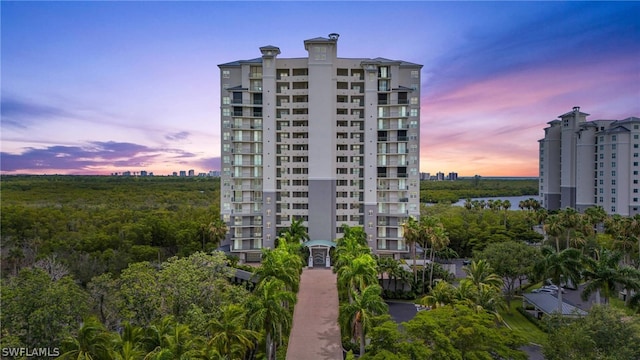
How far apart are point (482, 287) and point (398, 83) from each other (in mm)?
35668

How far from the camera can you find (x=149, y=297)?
27.7 metres

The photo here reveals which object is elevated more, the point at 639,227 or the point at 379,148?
the point at 379,148

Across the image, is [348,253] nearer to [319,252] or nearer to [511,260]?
[319,252]

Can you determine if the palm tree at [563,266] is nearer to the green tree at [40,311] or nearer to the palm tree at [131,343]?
the palm tree at [131,343]

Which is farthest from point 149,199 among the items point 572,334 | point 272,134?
point 572,334

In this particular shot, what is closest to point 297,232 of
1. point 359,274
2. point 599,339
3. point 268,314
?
point 359,274

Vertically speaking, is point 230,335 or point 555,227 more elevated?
point 555,227

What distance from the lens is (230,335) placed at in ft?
69.1

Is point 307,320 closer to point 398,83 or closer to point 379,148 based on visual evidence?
point 379,148

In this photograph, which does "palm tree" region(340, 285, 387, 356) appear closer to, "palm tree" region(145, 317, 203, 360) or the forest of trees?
the forest of trees

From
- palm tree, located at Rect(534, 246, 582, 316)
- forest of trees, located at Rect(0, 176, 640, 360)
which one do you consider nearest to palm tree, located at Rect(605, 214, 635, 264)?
forest of trees, located at Rect(0, 176, 640, 360)

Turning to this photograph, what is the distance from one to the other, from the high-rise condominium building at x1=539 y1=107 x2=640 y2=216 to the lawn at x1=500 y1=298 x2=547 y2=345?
50.2 metres

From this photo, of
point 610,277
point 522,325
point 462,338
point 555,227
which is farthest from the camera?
point 555,227

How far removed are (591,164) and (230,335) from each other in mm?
88060
